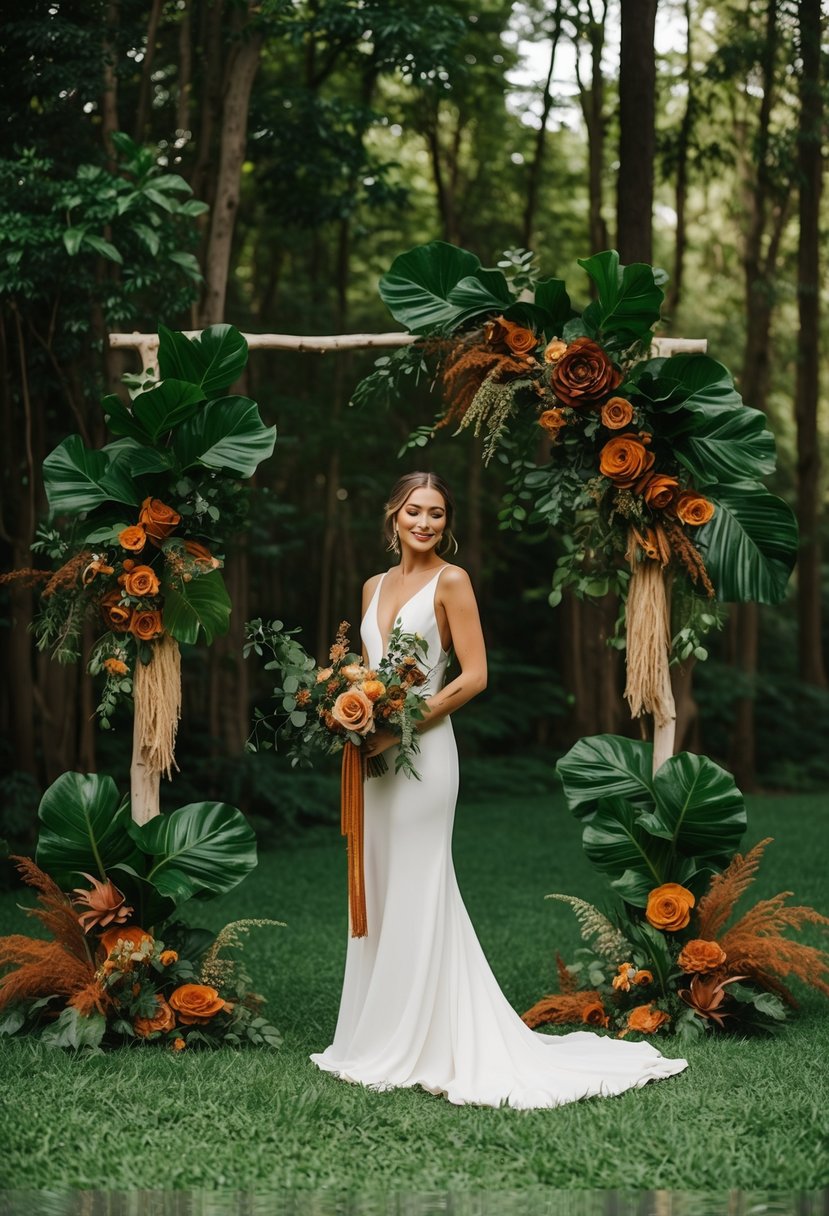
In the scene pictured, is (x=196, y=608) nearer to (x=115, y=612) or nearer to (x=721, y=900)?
(x=115, y=612)

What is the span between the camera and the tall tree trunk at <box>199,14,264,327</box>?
35.5ft

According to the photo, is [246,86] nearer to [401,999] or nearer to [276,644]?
[276,644]

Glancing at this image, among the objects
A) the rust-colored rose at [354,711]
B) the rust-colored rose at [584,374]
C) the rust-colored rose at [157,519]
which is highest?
the rust-colored rose at [584,374]

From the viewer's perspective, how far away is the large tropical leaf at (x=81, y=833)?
5.51 m

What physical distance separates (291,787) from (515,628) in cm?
839

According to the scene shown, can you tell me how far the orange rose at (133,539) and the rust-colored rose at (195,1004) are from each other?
1.83 metres

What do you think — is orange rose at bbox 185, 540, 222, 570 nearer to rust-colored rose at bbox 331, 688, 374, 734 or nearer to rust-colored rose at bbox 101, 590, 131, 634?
rust-colored rose at bbox 101, 590, 131, 634

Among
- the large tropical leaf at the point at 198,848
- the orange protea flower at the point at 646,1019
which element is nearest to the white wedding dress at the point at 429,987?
the orange protea flower at the point at 646,1019

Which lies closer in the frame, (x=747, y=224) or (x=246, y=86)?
(x=246, y=86)

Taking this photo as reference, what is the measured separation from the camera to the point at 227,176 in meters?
10.9

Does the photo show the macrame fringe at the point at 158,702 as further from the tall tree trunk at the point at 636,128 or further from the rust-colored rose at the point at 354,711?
the tall tree trunk at the point at 636,128

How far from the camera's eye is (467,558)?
18688 mm

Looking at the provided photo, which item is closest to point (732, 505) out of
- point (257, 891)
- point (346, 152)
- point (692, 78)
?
point (257, 891)

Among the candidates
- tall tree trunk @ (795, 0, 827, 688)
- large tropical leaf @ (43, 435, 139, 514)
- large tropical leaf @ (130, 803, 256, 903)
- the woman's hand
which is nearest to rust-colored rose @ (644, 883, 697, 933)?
the woman's hand
